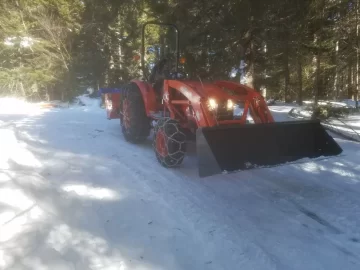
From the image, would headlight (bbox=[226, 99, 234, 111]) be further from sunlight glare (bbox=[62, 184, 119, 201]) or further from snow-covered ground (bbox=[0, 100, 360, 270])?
sunlight glare (bbox=[62, 184, 119, 201])

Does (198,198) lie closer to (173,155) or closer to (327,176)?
(173,155)

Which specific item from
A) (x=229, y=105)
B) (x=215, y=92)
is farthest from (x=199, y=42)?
(x=215, y=92)

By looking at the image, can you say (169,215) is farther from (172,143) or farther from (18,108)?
(18,108)

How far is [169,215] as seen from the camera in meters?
2.96

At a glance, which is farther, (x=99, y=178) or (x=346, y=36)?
(x=346, y=36)

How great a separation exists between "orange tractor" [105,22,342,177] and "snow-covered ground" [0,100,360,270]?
1.41 ft

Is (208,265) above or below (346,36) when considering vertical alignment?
below

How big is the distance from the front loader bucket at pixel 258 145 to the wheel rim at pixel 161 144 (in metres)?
1.13

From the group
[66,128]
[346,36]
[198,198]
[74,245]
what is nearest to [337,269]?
[198,198]

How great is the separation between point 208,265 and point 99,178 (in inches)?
81.5

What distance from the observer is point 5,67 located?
76.6 ft

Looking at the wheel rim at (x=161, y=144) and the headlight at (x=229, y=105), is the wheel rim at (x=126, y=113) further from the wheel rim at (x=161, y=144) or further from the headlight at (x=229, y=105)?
the headlight at (x=229, y=105)

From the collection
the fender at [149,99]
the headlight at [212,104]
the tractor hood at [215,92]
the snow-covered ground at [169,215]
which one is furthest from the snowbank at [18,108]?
the headlight at [212,104]

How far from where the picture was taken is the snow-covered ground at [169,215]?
2.32m
